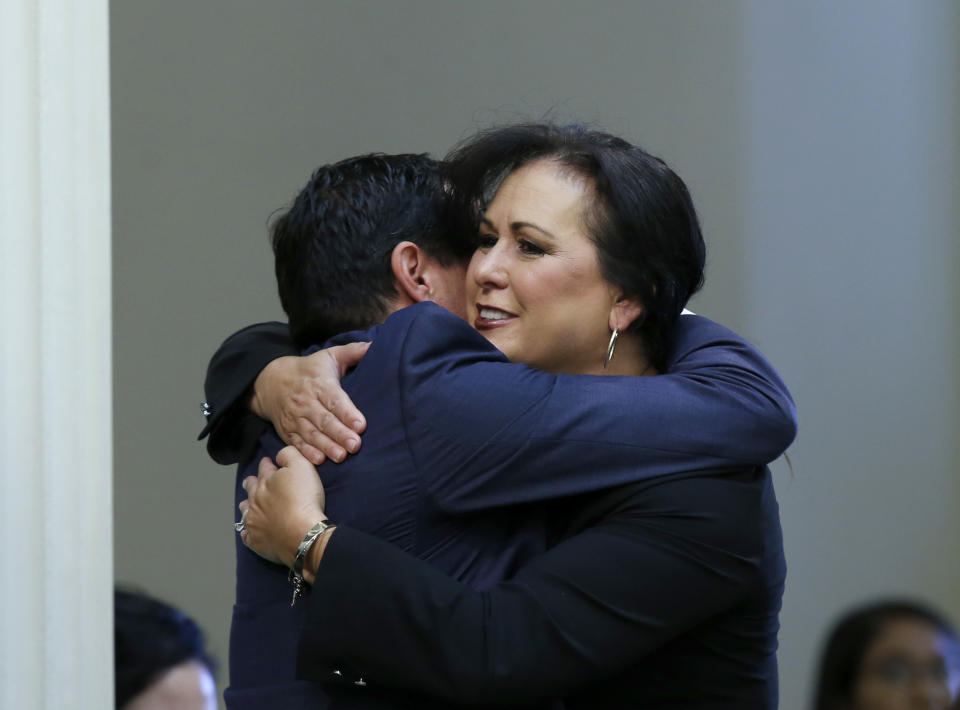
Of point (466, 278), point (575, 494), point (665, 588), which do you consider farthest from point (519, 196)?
point (665, 588)

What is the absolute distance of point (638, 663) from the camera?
1.60m

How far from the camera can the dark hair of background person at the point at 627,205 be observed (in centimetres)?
170

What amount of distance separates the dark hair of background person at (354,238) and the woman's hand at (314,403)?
9cm

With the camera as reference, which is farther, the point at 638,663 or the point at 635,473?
the point at 638,663

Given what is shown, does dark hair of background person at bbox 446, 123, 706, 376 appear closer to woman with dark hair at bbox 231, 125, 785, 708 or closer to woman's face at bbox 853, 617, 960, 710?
woman with dark hair at bbox 231, 125, 785, 708

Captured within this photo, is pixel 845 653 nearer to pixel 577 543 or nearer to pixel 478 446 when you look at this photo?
pixel 577 543

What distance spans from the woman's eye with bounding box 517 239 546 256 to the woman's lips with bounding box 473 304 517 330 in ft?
0.27

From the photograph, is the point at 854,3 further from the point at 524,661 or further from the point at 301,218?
the point at 524,661

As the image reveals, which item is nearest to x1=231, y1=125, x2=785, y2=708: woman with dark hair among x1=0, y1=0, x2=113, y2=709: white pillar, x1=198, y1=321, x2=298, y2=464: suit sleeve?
x1=198, y1=321, x2=298, y2=464: suit sleeve

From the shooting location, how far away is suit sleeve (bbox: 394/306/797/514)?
144 cm

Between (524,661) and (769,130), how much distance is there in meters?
3.30

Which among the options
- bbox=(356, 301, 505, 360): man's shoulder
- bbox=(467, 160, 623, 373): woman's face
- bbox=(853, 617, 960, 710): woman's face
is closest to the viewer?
bbox=(356, 301, 505, 360): man's shoulder

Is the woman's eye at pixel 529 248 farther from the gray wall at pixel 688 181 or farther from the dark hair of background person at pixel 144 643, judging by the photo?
the gray wall at pixel 688 181

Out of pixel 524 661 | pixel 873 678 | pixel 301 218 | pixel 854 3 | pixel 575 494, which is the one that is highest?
pixel 854 3
